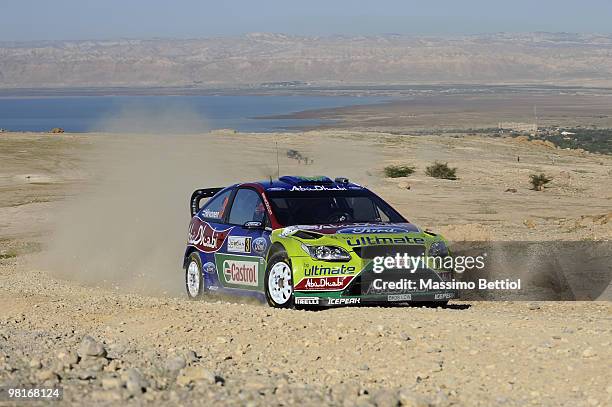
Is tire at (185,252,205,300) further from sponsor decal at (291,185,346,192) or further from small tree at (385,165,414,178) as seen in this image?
small tree at (385,165,414,178)

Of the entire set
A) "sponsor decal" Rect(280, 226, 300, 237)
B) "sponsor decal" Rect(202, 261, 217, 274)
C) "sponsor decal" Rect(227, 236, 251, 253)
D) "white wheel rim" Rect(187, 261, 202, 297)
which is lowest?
"white wheel rim" Rect(187, 261, 202, 297)

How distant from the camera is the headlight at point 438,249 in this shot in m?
11.1

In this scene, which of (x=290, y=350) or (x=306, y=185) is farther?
(x=306, y=185)

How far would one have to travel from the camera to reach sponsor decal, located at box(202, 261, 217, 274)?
12.6m

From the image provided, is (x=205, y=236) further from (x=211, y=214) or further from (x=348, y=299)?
(x=348, y=299)

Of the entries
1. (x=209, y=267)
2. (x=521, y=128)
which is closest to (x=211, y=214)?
(x=209, y=267)

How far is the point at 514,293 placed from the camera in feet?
46.2

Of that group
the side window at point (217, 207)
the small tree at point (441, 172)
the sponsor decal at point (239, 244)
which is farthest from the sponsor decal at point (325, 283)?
the small tree at point (441, 172)

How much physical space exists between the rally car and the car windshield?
0.03ft

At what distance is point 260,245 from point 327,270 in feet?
3.46

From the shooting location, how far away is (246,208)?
12.5 m

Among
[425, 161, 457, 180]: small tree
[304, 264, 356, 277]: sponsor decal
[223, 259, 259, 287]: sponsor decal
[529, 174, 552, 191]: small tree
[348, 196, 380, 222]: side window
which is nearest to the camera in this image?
[304, 264, 356, 277]: sponsor decal

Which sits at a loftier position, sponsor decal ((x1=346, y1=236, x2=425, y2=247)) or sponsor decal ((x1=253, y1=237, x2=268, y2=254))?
sponsor decal ((x1=346, y1=236, x2=425, y2=247))

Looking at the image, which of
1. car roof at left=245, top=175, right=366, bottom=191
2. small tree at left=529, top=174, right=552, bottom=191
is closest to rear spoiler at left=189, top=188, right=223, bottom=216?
car roof at left=245, top=175, right=366, bottom=191
